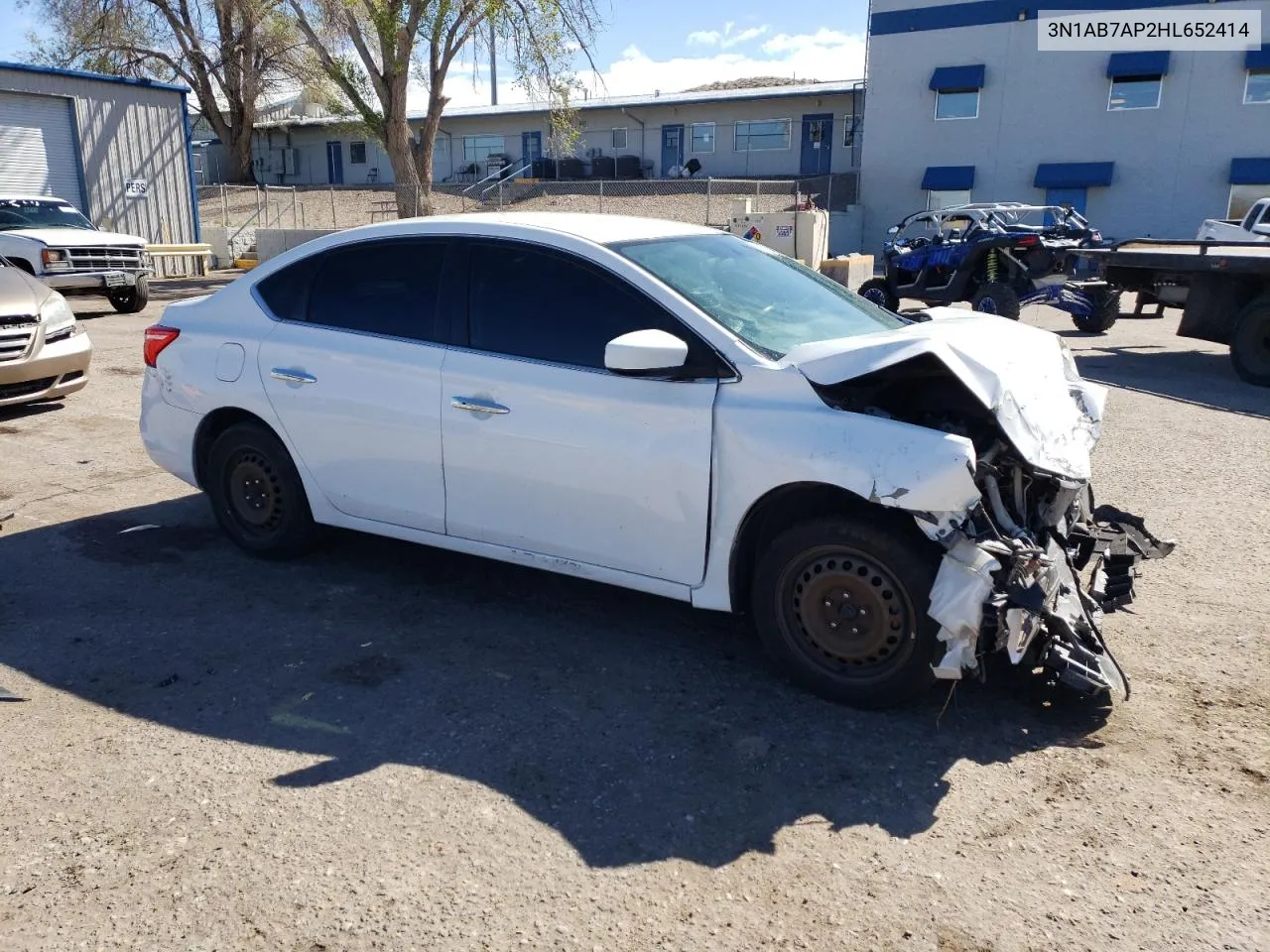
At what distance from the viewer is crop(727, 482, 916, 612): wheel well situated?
12.0 ft

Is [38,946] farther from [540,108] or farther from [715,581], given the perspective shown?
[540,108]

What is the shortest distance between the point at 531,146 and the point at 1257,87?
2713 centimetres

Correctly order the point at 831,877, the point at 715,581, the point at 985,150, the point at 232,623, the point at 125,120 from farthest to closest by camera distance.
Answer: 1. the point at 985,150
2. the point at 125,120
3. the point at 232,623
4. the point at 715,581
5. the point at 831,877

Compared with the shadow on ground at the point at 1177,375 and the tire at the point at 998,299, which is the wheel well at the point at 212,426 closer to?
the shadow on ground at the point at 1177,375

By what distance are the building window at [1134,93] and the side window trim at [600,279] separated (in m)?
30.2

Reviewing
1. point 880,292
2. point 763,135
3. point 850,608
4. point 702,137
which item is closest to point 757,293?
point 850,608

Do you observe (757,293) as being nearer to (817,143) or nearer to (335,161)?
(817,143)

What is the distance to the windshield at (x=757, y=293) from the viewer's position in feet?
13.3

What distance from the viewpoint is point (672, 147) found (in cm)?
4097

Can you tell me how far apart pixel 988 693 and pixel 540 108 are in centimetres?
4217

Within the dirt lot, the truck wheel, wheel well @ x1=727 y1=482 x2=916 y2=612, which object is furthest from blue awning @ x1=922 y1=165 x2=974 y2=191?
wheel well @ x1=727 y1=482 x2=916 y2=612

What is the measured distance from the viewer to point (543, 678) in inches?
158

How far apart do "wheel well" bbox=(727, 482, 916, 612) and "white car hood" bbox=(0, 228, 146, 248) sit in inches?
585

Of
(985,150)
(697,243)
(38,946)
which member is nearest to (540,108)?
(985,150)
